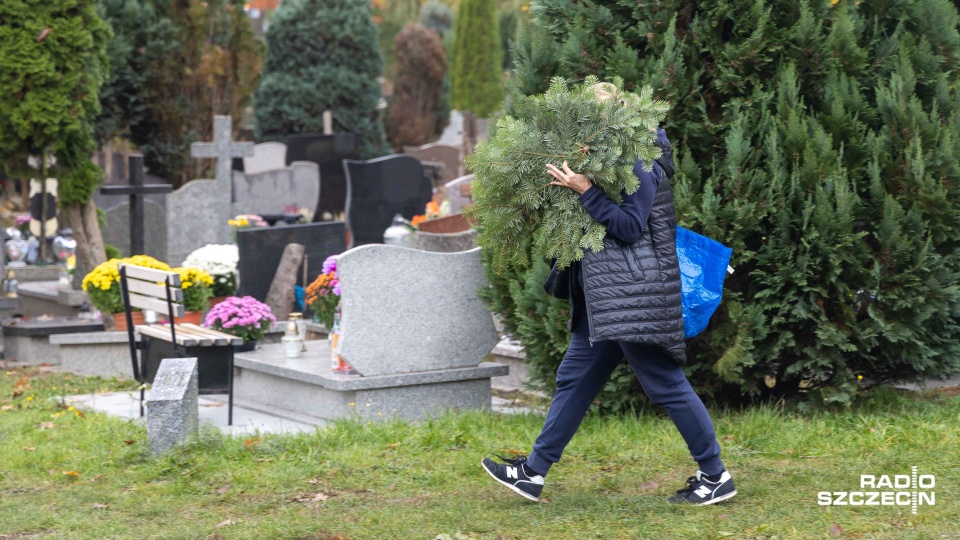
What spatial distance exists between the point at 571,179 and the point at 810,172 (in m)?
1.61

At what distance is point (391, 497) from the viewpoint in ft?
15.4

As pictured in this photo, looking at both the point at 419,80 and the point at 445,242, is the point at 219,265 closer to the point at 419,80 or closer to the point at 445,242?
the point at 445,242

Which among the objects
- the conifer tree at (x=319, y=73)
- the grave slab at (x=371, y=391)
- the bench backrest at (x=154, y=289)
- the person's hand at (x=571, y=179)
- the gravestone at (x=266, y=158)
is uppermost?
the conifer tree at (x=319, y=73)

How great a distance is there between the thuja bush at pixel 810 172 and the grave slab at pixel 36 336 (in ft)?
17.5

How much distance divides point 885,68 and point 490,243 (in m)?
2.42

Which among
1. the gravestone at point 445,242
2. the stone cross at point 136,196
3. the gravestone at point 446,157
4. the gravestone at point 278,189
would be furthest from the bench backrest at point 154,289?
the gravestone at point 446,157

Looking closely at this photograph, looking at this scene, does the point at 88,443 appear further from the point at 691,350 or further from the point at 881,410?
→ the point at 881,410

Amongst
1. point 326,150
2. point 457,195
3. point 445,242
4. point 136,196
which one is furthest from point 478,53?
point 445,242

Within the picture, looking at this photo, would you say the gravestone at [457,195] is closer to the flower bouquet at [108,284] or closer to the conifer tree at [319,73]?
the flower bouquet at [108,284]

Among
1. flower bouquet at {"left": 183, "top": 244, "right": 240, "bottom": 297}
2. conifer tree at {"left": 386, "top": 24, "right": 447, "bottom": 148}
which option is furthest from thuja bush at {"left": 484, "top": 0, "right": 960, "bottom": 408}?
conifer tree at {"left": 386, "top": 24, "right": 447, "bottom": 148}

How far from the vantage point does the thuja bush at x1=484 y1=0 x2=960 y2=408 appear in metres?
5.09

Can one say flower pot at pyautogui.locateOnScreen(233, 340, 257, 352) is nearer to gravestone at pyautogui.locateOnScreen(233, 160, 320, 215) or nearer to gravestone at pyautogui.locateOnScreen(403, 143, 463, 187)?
gravestone at pyautogui.locateOnScreen(233, 160, 320, 215)

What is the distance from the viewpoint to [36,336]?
9492mm

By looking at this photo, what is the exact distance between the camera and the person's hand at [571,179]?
4.07 m
